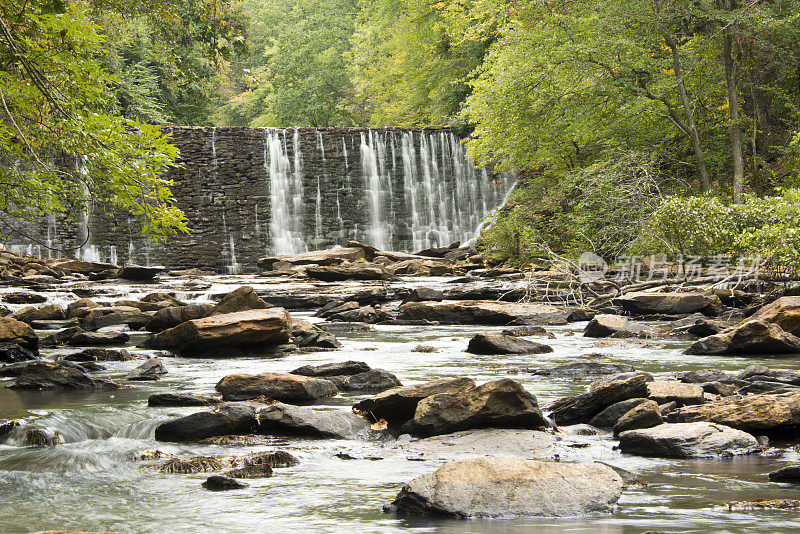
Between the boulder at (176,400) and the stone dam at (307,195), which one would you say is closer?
the boulder at (176,400)

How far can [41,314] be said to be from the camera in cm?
1403

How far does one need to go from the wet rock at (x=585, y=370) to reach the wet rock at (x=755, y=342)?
1.71 metres

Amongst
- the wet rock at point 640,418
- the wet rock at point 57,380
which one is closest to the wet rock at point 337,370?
the wet rock at point 57,380

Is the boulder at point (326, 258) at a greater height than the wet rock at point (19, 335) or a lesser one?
greater

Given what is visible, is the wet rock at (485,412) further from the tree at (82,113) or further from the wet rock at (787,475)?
the tree at (82,113)

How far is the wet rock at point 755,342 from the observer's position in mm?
8797

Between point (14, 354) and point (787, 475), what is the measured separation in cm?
855

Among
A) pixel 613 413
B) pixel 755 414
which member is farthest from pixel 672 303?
pixel 755 414

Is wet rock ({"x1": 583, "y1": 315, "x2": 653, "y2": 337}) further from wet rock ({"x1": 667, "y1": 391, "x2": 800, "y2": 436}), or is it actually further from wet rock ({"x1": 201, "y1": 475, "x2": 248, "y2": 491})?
wet rock ({"x1": 201, "y1": 475, "x2": 248, "y2": 491})

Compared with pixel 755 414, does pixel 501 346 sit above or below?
below

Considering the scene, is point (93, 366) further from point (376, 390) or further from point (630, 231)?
point (630, 231)

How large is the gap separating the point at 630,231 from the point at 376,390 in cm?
1168

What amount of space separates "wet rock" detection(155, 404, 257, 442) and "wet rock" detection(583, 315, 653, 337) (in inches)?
270

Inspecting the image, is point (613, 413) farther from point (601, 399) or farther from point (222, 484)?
point (222, 484)
